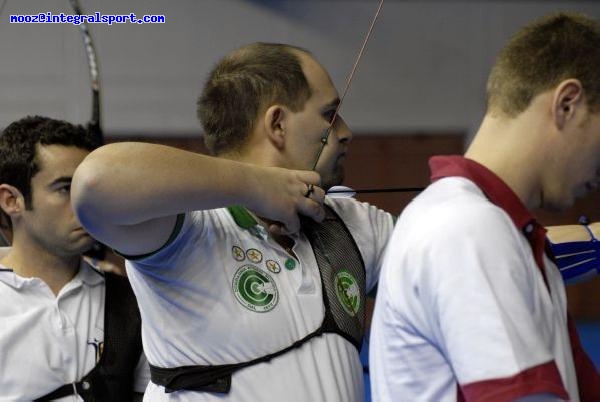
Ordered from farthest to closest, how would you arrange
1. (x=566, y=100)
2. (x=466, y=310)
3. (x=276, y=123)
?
(x=276, y=123) → (x=566, y=100) → (x=466, y=310)

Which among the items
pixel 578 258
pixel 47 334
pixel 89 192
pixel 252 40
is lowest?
pixel 47 334

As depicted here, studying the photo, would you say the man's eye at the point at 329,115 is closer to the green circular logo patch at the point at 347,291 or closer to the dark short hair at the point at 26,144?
the green circular logo patch at the point at 347,291

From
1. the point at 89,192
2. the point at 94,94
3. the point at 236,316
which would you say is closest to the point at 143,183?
the point at 89,192

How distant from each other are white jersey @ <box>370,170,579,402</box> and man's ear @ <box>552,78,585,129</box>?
116 mm

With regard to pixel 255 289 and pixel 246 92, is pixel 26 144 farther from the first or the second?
pixel 255 289

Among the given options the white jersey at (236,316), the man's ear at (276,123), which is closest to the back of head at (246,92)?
→ the man's ear at (276,123)

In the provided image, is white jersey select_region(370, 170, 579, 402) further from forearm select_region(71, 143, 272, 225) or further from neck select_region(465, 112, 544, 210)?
forearm select_region(71, 143, 272, 225)

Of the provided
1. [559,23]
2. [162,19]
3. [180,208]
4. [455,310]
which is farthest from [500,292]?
[162,19]

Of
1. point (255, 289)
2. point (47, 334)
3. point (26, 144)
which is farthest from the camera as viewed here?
point (26, 144)

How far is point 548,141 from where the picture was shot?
948mm

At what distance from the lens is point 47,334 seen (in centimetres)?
172

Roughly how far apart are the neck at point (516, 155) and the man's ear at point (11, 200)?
3.72 ft

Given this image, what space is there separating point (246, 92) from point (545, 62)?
0.56m

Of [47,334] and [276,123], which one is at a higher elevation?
[276,123]
